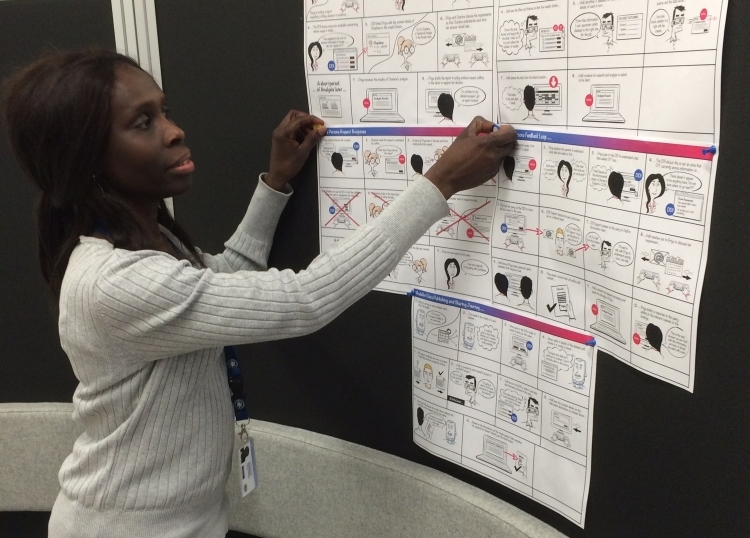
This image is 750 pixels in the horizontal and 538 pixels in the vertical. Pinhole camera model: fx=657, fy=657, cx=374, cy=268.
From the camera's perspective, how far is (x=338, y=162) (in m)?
1.11

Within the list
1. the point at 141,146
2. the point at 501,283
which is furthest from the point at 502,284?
the point at 141,146

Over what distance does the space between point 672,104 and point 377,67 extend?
0.45 m

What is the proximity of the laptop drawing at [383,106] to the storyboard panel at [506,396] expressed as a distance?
28cm

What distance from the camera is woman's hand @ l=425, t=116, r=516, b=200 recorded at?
89cm

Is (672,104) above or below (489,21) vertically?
below

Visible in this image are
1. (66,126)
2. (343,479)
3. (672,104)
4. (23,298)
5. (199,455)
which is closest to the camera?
(672,104)

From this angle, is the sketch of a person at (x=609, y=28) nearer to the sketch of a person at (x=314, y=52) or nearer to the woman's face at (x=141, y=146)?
the sketch of a person at (x=314, y=52)

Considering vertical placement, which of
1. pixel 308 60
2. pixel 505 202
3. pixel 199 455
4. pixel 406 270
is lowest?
pixel 199 455

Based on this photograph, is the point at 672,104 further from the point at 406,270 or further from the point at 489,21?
the point at 406,270

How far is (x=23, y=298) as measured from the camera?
150 centimetres

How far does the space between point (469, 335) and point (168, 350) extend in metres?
0.46

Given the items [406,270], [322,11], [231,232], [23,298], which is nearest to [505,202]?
[406,270]

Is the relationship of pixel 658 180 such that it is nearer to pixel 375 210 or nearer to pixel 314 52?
pixel 375 210

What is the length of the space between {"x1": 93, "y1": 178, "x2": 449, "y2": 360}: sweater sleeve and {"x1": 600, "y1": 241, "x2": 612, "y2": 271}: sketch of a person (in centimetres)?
22
